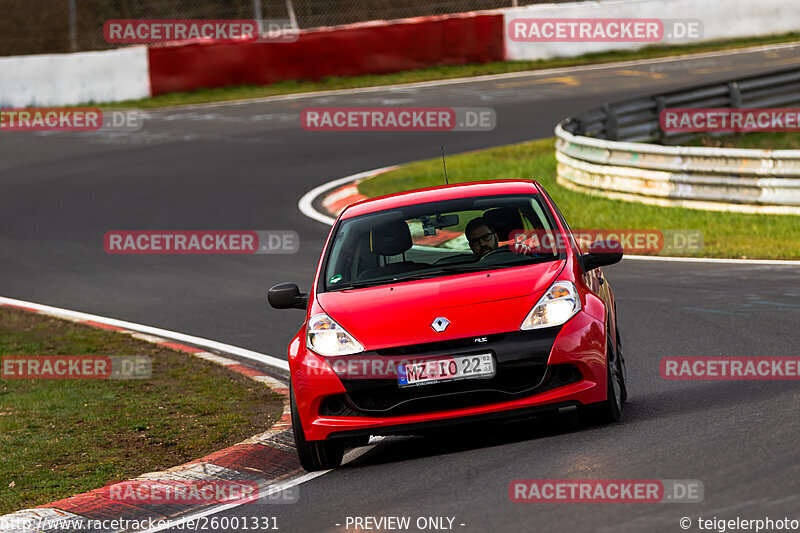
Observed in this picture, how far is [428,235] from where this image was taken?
814cm

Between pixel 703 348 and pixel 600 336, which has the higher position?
pixel 600 336

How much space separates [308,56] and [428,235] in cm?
2328

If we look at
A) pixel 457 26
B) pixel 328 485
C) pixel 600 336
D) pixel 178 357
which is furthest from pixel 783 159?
pixel 457 26

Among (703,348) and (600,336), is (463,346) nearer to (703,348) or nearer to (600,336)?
(600,336)

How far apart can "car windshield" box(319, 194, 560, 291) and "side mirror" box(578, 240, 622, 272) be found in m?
0.20

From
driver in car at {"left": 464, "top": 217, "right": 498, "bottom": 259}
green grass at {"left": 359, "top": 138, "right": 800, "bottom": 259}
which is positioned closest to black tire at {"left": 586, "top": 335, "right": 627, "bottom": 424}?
driver in car at {"left": 464, "top": 217, "right": 498, "bottom": 259}

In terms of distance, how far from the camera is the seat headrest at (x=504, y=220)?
8.17 m

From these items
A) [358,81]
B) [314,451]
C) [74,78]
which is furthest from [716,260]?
[74,78]

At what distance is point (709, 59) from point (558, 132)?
12.5m

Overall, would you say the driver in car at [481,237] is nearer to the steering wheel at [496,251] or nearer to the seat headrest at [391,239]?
the steering wheel at [496,251]

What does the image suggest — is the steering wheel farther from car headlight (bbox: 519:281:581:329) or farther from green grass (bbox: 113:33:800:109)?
green grass (bbox: 113:33:800:109)

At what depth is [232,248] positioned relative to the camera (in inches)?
690

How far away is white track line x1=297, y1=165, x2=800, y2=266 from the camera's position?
1379 cm

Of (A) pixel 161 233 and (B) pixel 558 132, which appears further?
(B) pixel 558 132
